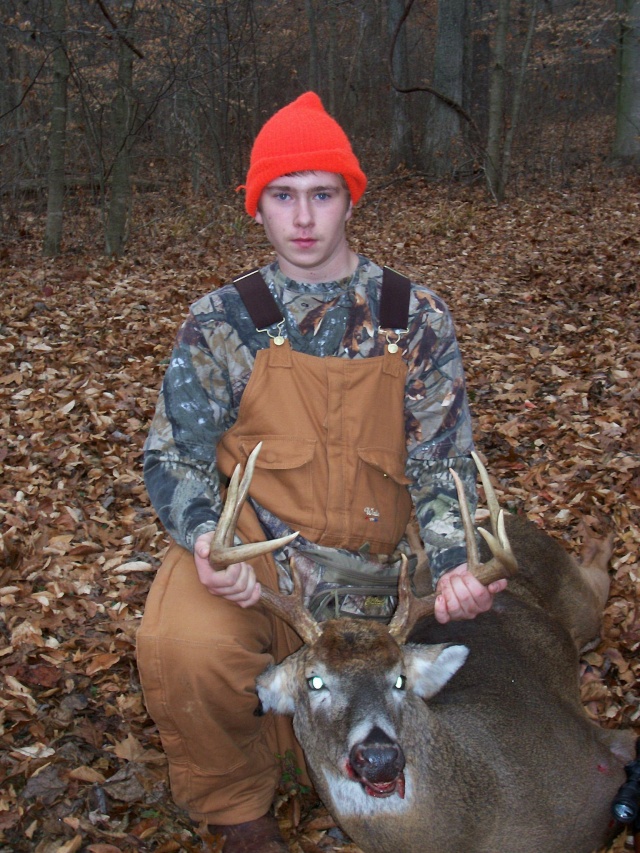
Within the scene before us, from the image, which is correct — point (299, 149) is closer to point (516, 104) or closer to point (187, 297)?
point (187, 297)

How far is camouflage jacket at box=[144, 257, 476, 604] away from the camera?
291 cm

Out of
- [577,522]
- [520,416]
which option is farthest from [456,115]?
[577,522]

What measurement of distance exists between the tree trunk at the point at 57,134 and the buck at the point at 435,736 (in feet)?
26.7

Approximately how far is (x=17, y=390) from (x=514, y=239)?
23.1 feet

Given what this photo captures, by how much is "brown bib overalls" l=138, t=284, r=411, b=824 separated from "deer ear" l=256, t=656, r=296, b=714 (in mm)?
93

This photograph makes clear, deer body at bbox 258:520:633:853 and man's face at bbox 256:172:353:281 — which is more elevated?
man's face at bbox 256:172:353:281

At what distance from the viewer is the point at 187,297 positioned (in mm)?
8617

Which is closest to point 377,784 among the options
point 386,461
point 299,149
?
point 386,461

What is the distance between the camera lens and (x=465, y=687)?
2980 mm

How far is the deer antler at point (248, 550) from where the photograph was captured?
2.43 m

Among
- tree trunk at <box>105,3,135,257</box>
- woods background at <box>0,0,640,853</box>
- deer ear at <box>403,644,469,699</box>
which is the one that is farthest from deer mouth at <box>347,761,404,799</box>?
tree trunk at <box>105,3,135,257</box>

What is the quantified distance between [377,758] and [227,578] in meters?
0.66

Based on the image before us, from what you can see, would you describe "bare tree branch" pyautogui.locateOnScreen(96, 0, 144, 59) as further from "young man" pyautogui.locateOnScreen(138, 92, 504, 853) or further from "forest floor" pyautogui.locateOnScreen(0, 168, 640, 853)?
"young man" pyautogui.locateOnScreen(138, 92, 504, 853)

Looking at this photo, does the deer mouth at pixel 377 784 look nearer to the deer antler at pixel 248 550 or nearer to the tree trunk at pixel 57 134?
the deer antler at pixel 248 550
